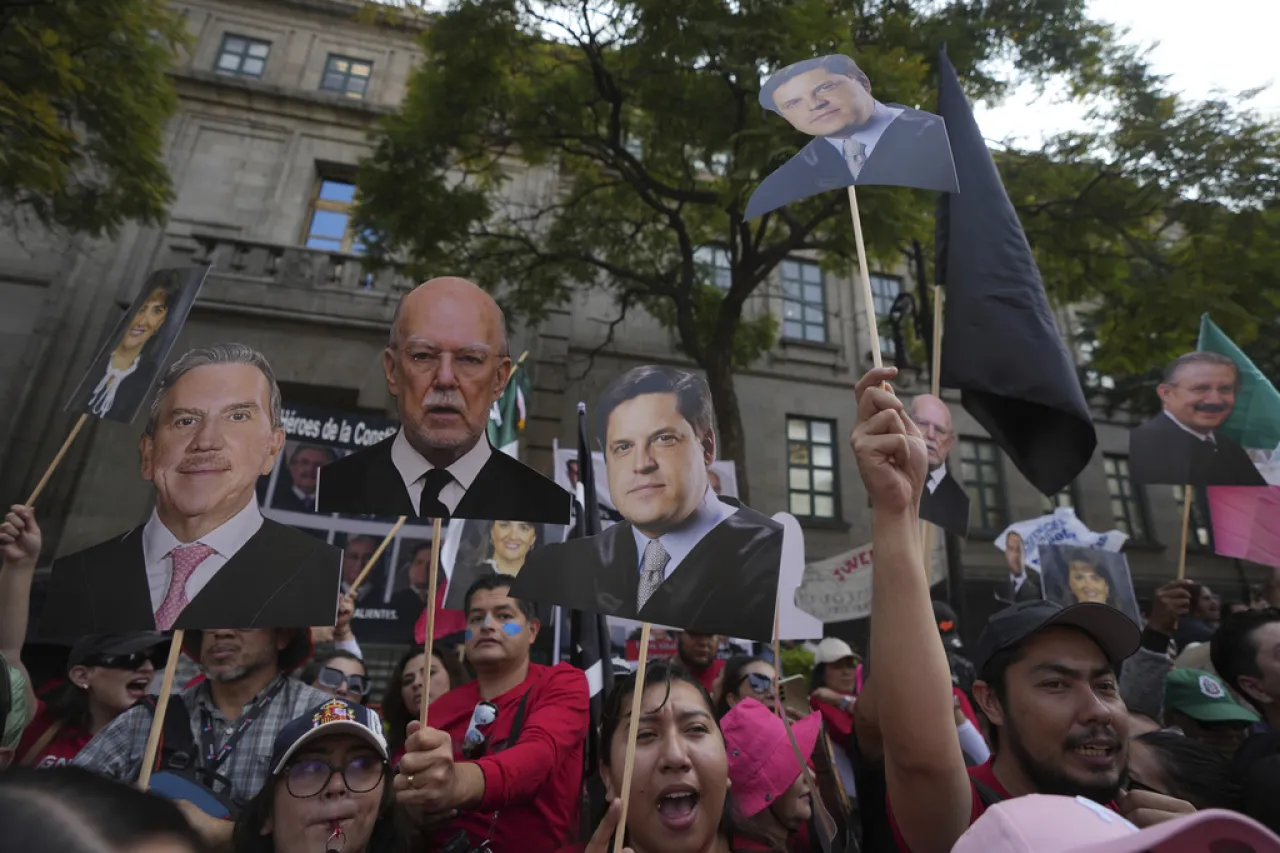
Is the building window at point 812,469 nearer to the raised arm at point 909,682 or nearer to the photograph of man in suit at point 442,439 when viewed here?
the photograph of man in suit at point 442,439

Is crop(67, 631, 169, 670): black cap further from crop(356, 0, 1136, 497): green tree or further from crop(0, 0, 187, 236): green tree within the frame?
crop(0, 0, 187, 236): green tree

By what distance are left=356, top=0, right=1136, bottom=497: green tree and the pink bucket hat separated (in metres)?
4.72

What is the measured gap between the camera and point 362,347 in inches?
444

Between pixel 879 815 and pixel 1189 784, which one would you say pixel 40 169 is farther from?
pixel 1189 784

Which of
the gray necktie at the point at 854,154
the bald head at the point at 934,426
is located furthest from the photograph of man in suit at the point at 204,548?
the bald head at the point at 934,426

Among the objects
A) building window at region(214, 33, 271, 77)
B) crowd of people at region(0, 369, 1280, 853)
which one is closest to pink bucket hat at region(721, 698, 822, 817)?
crowd of people at region(0, 369, 1280, 853)

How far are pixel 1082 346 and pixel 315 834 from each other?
54.2 ft

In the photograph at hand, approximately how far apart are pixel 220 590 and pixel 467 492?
768mm

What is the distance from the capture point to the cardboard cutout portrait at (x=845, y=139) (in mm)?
2277

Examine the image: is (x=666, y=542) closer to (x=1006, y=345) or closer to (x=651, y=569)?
(x=651, y=569)

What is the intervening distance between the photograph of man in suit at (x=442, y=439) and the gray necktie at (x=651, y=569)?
1.14 feet

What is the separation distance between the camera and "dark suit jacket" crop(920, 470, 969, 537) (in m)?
3.74

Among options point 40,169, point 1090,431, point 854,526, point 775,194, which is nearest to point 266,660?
point 775,194

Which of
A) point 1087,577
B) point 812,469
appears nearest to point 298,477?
point 1087,577
